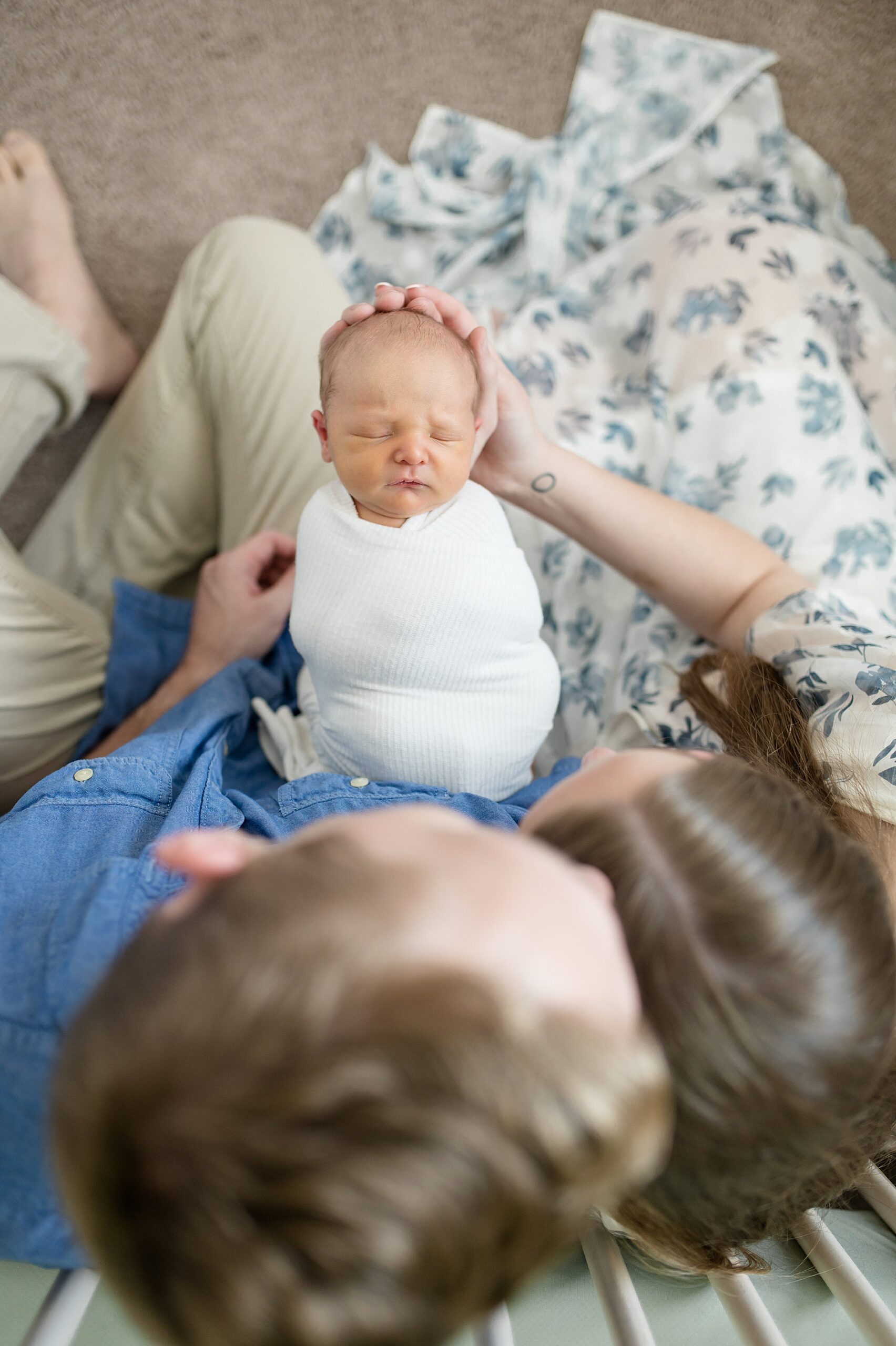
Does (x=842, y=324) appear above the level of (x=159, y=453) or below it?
above

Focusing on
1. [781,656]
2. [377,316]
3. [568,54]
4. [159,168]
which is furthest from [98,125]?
[781,656]

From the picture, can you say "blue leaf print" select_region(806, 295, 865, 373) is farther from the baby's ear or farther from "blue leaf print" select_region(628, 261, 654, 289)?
the baby's ear

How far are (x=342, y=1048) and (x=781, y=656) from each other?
2.43ft

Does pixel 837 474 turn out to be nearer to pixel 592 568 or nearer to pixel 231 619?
pixel 592 568

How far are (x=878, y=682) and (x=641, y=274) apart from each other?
31.1 inches

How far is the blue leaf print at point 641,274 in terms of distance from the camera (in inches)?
52.7

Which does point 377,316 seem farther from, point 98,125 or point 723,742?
point 98,125

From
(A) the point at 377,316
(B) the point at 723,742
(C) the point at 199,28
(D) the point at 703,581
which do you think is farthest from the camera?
(C) the point at 199,28

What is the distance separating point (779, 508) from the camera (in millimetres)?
1170

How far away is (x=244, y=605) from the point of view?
119 cm

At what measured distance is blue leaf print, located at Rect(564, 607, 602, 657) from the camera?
1.25 m

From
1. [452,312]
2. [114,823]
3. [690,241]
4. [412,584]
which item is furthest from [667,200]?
[114,823]

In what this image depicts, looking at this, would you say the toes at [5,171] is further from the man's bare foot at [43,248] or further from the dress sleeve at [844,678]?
the dress sleeve at [844,678]

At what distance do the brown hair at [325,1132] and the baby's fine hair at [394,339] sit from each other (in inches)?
22.8
